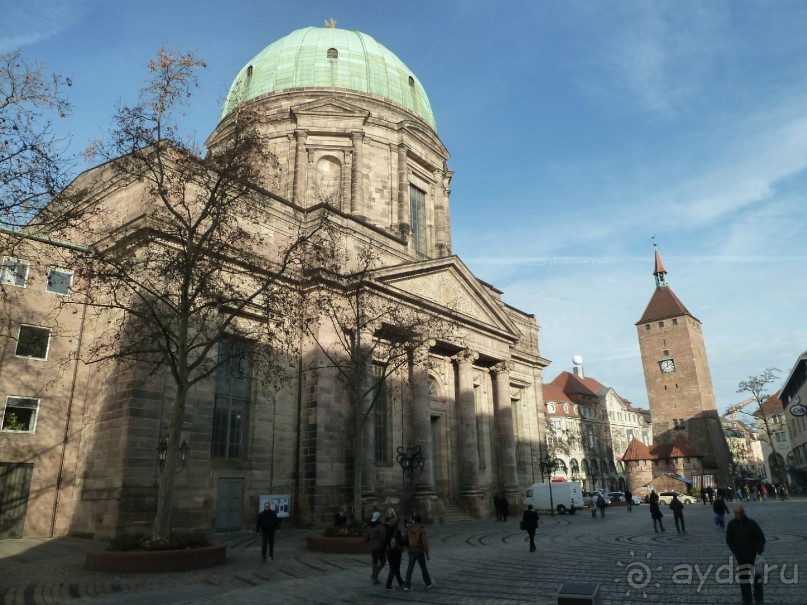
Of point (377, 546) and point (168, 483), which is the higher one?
point (168, 483)

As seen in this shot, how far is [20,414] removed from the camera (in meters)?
19.9

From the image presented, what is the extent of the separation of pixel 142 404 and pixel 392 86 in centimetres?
2810

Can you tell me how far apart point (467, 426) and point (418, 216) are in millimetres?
14859

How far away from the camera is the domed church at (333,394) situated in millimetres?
19609

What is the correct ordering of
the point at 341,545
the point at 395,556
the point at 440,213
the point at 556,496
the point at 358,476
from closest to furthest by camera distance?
the point at 395,556
the point at 341,545
the point at 358,476
the point at 556,496
the point at 440,213

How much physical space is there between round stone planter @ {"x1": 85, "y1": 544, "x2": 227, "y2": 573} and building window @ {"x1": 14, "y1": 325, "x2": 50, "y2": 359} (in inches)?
407

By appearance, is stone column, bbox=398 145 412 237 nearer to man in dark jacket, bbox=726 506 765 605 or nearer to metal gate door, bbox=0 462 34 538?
metal gate door, bbox=0 462 34 538

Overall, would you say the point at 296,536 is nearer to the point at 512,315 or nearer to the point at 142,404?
the point at 142,404

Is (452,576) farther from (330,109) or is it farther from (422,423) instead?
(330,109)

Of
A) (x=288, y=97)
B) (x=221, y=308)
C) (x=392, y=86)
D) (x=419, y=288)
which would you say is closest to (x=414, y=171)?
(x=392, y=86)

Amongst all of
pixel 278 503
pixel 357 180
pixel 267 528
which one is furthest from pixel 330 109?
pixel 267 528

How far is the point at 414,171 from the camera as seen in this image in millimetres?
38438

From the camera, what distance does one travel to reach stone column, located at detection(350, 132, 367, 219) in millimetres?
33438

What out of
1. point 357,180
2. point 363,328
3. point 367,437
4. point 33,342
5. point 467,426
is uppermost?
point 357,180
